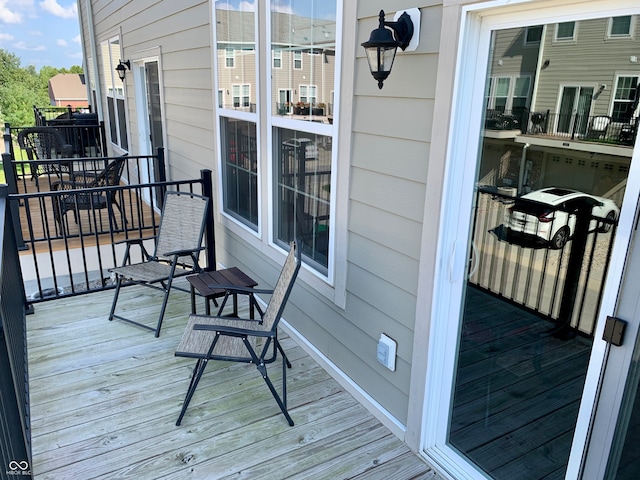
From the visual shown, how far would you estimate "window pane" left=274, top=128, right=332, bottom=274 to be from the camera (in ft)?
9.10

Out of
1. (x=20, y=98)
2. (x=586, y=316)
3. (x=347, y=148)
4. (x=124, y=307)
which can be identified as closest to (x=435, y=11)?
(x=347, y=148)

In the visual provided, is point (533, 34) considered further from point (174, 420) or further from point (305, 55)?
point (174, 420)

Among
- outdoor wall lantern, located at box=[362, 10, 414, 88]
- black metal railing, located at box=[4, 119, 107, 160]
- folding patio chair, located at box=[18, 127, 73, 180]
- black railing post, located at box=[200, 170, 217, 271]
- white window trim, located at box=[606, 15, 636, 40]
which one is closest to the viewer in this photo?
white window trim, located at box=[606, 15, 636, 40]

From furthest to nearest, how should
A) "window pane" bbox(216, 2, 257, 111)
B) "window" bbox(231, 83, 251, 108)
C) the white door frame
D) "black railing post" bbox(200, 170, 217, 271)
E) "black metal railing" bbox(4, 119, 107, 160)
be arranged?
"black metal railing" bbox(4, 119, 107, 160) < "black railing post" bbox(200, 170, 217, 271) < "window" bbox(231, 83, 251, 108) < "window pane" bbox(216, 2, 257, 111) < the white door frame

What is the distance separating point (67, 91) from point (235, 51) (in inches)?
1189

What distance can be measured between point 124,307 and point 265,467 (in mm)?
2095

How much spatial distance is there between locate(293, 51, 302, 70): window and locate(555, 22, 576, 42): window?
1.64 m

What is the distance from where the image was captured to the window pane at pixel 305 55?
252 cm

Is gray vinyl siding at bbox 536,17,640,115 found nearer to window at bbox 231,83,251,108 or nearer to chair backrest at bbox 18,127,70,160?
window at bbox 231,83,251,108

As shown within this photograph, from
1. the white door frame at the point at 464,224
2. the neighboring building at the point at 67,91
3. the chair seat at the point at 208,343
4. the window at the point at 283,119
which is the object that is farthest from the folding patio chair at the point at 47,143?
the neighboring building at the point at 67,91

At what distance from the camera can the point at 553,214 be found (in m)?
1.64

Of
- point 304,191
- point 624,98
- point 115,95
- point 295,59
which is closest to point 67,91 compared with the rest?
point 115,95

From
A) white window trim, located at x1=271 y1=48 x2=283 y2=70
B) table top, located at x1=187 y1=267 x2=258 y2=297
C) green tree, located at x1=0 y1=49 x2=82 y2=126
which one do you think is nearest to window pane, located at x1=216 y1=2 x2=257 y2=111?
white window trim, located at x1=271 y1=48 x2=283 y2=70

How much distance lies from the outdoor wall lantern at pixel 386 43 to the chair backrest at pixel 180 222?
2159mm
